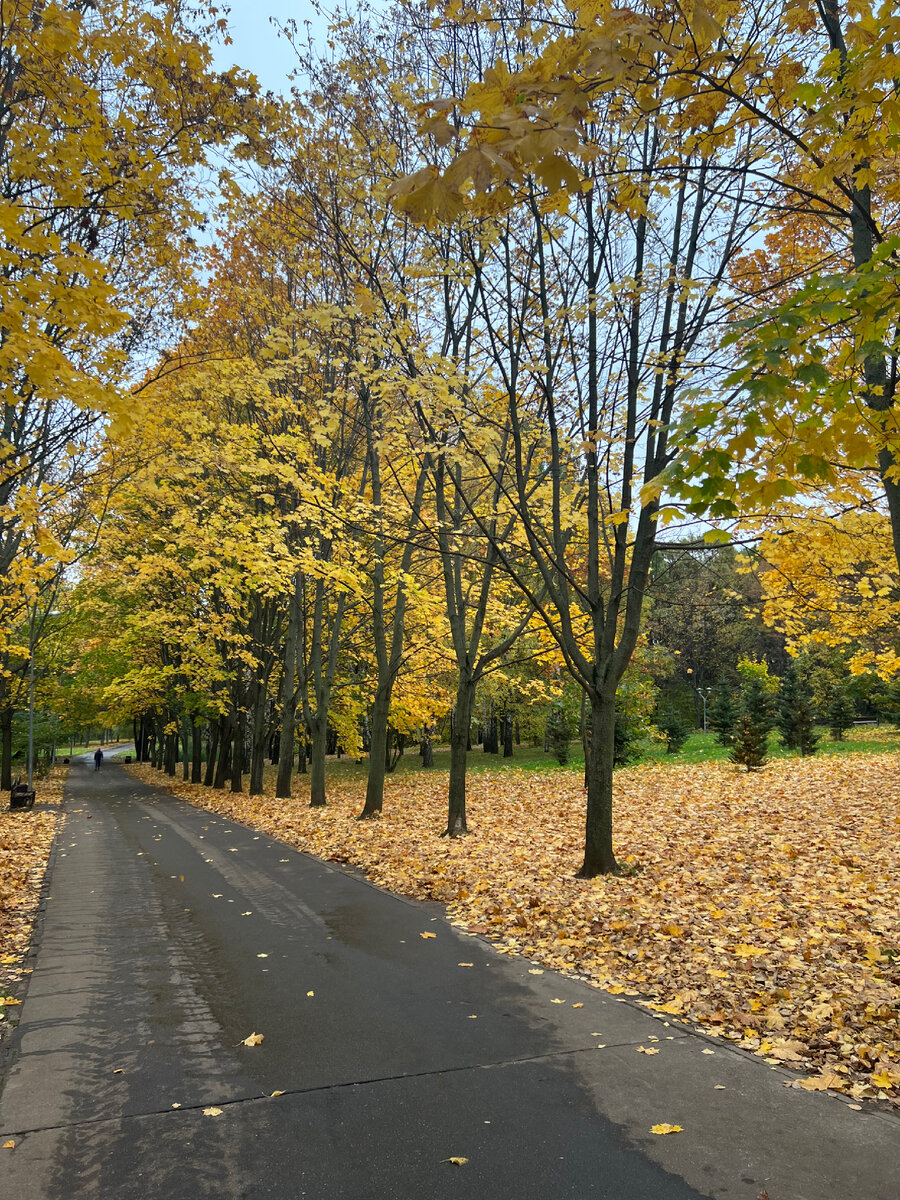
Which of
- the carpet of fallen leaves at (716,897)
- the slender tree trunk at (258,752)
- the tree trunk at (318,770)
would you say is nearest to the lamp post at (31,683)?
the slender tree trunk at (258,752)

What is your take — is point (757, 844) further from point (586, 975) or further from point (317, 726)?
point (317, 726)

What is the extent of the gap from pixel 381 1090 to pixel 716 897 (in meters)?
4.10

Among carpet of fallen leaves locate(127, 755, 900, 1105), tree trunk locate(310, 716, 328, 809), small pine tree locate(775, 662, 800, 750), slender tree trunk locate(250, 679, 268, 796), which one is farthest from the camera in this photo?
small pine tree locate(775, 662, 800, 750)

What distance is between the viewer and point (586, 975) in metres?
4.90

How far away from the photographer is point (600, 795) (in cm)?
751

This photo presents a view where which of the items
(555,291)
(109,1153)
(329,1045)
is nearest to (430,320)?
(555,291)

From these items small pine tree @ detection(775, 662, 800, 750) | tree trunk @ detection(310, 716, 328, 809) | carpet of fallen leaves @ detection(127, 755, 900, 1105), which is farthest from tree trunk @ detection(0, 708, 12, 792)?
small pine tree @ detection(775, 662, 800, 750)

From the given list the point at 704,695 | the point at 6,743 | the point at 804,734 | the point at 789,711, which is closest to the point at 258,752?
the point at 6,743

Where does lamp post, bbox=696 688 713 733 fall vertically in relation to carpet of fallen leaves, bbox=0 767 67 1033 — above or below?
above

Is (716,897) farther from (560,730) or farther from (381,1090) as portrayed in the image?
(560,730)

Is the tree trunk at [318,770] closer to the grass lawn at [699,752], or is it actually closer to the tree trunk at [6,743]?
the grass lawn at [699,752]

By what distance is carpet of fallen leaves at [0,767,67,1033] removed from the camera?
5.46 meters

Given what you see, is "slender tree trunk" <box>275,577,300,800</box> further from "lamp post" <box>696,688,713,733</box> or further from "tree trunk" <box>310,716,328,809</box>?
"lamp post" <box>696,688,713,733</box>

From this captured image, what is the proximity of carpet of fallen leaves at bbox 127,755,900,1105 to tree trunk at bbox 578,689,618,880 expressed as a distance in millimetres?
210
